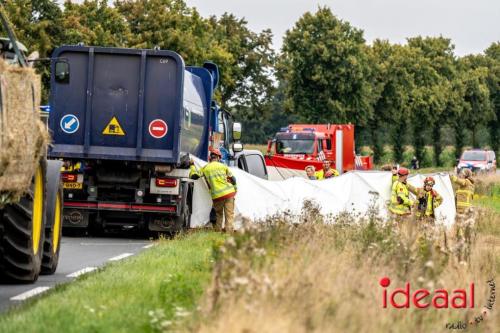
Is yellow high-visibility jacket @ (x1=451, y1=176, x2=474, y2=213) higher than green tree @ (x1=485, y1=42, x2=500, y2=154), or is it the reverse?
green tree @ (x1=485, y1=42, x2=500, y2=154)

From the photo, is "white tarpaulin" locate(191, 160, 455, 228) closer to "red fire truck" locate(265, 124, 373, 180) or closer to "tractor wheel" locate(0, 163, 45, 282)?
"tractor wheel" locate(0, 163, 45, 282)

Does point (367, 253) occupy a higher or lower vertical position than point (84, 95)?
lower

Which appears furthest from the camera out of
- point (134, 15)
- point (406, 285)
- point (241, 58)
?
point (241, 58)

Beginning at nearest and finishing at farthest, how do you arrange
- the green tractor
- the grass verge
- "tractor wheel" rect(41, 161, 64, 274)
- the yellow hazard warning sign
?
the grass verge, the green tractor, "tractor wheel" rect(41, 161, 64, 274), the yellow hazard warning sign

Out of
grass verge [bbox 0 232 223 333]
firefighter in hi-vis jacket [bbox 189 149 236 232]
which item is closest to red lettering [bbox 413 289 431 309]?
grass verge [bbox 0 232 223 333]

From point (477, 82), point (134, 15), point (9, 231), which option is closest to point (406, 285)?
point (9, 231)

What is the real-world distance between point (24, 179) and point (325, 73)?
57649 mm

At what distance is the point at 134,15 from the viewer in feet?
194

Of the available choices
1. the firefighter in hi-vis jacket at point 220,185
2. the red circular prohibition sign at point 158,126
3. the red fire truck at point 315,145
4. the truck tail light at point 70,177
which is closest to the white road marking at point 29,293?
the red circular prohibition sign at point 158,126

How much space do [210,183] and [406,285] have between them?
13.6 meters

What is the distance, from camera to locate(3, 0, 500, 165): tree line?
→ 183ft

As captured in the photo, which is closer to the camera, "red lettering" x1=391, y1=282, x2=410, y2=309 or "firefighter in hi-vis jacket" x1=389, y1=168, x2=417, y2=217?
"red lettering" x1=391, y1=282, x2=410, y2=309

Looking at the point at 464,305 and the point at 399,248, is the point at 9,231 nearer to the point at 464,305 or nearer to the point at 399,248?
the point at 399,248

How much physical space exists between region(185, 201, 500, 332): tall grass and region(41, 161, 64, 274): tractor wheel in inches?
111
